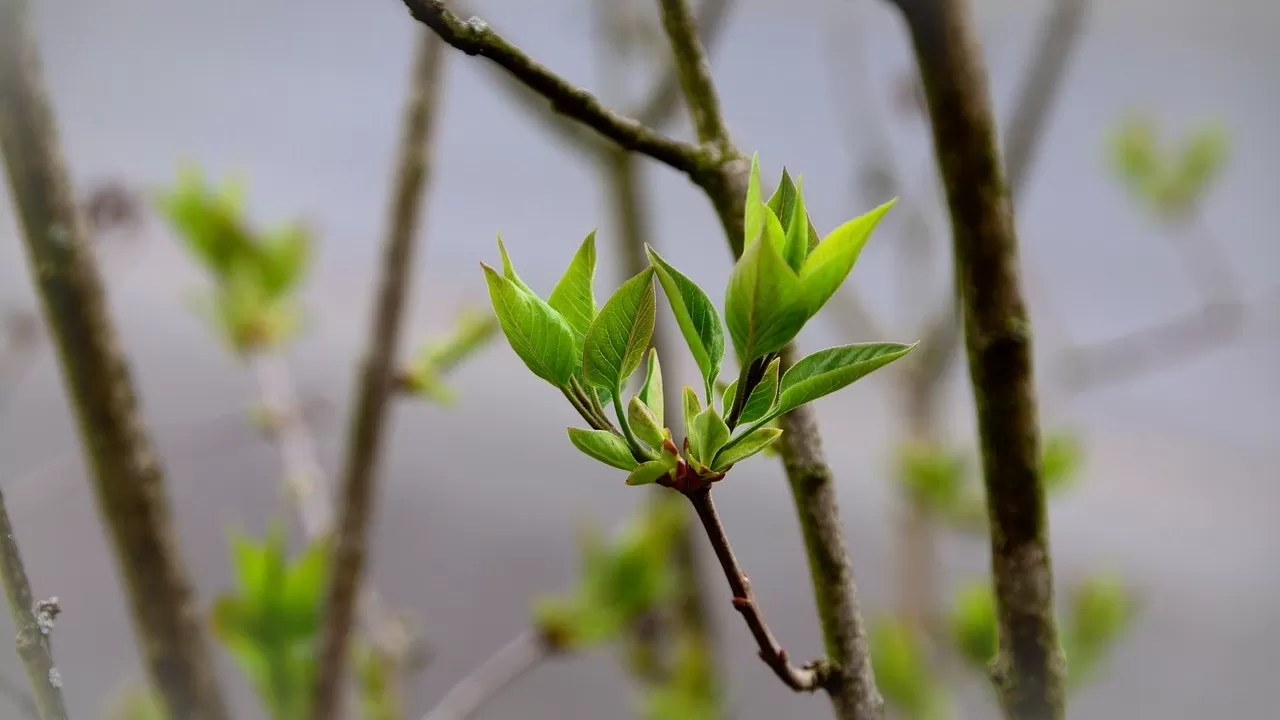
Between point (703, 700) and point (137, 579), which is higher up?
point (137, 579)

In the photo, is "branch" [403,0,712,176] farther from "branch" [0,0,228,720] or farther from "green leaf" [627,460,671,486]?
"branch" [0,0,228,720]

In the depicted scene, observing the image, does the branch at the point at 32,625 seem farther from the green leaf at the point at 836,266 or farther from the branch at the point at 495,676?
the branch at the point at 495,676

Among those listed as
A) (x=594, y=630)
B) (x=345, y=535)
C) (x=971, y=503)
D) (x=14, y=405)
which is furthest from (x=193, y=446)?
(x=971, y=503)

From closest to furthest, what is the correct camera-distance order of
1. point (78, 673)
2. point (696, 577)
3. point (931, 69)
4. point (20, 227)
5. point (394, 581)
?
point (931, 69) → point (20, 227) → point (78, 673) → point (696, 577) → point (394, 581)

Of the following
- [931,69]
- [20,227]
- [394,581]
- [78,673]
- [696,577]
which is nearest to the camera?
[931,69]

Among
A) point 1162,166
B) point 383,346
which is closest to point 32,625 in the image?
point 383,346

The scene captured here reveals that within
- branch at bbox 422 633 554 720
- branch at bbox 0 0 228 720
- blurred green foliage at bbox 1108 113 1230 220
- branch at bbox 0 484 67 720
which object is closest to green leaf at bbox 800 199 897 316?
branch at bbox 0 484 67 720

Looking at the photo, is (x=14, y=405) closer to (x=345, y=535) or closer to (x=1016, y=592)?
(x=345, y=535)

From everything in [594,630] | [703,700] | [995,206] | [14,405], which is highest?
[14,405]

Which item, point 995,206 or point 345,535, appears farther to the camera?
point 345,535

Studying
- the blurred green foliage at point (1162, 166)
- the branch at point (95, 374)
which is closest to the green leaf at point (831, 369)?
the branch at point (95, 374)
